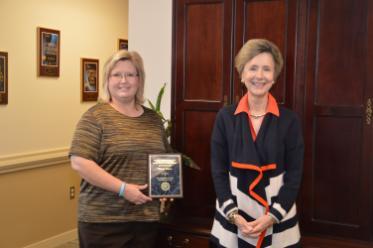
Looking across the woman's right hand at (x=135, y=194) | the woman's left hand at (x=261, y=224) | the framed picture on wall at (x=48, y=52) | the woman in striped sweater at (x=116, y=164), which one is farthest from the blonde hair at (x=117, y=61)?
the framed picture on wall at (x=48, y=52)

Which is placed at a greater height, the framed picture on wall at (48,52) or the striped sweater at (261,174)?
the framed picture on wall at (48,52)

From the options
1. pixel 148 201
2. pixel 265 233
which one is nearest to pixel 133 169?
pixel 148 201

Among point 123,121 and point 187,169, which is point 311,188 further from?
point 123,121

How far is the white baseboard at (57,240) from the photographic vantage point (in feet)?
13.4

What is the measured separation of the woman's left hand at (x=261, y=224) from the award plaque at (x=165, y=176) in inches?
17.0

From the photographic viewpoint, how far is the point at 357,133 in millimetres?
2273

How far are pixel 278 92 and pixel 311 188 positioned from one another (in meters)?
0.53

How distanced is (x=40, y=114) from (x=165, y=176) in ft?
7.46

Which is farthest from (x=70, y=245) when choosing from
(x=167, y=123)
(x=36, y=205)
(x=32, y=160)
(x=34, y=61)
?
(x=167, y=123)

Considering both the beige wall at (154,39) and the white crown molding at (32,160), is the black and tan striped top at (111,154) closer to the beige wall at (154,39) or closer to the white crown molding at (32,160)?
the beige wall at (154,39)

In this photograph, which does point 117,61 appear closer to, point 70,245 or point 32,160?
point 32,160

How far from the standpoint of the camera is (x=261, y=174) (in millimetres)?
1936

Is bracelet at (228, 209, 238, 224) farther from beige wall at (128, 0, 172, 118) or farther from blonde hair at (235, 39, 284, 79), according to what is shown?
beige wall at (128, 0, 172, 118)

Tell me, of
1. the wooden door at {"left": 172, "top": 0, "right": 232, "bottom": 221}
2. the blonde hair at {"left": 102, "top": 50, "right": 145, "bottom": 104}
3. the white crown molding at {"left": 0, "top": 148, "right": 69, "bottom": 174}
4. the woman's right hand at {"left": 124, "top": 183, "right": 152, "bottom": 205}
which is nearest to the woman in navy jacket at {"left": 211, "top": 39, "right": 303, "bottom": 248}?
the woman's right hand at {"left": 124, "top": 183, "right": 152, "bottom": 205}
